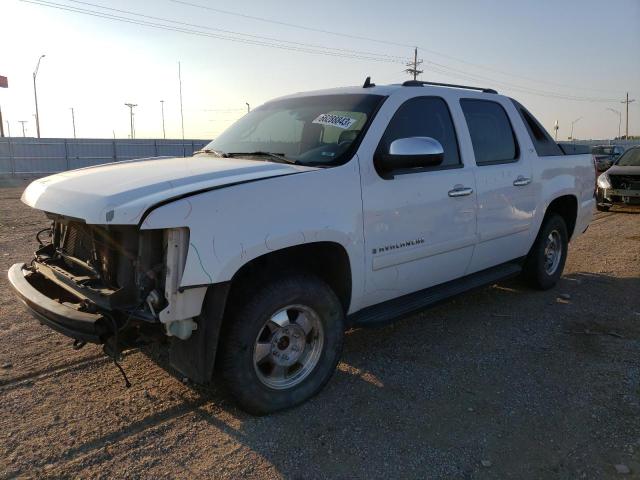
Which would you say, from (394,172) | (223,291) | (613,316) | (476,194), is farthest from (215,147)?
(613,316)

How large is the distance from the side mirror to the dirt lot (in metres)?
1.48

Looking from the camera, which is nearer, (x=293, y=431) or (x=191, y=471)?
(x=191, y=471)

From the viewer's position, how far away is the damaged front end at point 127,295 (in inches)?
104

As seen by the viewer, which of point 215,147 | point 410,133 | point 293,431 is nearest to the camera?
point 293,431

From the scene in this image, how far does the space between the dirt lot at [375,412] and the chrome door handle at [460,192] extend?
123 centimetres

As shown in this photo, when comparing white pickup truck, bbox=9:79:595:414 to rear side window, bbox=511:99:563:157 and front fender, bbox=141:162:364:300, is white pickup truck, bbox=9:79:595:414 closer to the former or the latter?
front fender, bbox=141:162:364:300

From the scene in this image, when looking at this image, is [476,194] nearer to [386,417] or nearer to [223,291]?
[386,417]

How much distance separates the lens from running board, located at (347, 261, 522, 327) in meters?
3.60

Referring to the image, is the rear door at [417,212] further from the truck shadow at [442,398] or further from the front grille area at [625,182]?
the front grille area at [625,182]

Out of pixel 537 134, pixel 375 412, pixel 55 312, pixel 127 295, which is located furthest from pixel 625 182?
pixel 55 312

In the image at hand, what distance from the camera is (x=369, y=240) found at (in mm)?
3434

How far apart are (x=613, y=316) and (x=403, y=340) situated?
7.14 ft

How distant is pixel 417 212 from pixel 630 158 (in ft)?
40.7

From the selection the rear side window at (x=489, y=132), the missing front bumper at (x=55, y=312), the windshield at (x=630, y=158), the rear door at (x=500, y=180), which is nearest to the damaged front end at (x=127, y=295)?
the missing front bumper at (x=55, y=312)
